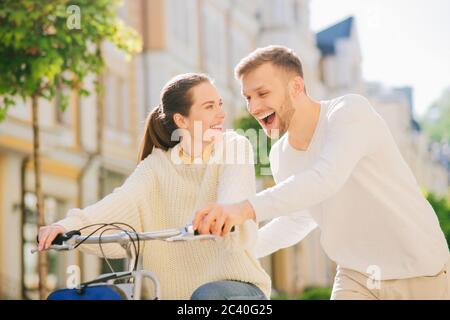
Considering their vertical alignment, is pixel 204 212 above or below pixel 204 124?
below

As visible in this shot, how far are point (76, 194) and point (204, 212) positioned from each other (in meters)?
17.3

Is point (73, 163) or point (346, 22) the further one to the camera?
point (346, 22)

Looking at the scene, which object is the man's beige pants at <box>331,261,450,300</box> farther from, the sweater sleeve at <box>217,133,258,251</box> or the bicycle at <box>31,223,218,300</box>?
the bicycle at <box>31,223,218,300</box>

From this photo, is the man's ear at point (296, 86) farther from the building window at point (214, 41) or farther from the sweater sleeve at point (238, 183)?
the building window at point (214, 41)

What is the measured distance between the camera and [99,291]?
11.4ft

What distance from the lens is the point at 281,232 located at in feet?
16.0

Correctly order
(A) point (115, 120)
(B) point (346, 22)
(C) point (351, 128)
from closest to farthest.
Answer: (C) point (351, 128) < (A) point (115, 120) < (B) point (346, 22)

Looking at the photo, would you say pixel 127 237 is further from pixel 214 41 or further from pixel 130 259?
pixel 214 41

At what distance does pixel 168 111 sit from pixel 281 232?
85 centimetres

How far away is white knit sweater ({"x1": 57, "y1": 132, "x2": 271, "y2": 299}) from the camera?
419 cm

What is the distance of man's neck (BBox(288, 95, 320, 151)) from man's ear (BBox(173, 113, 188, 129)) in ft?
1.59

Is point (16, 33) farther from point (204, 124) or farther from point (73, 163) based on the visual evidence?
point (73, 163)
